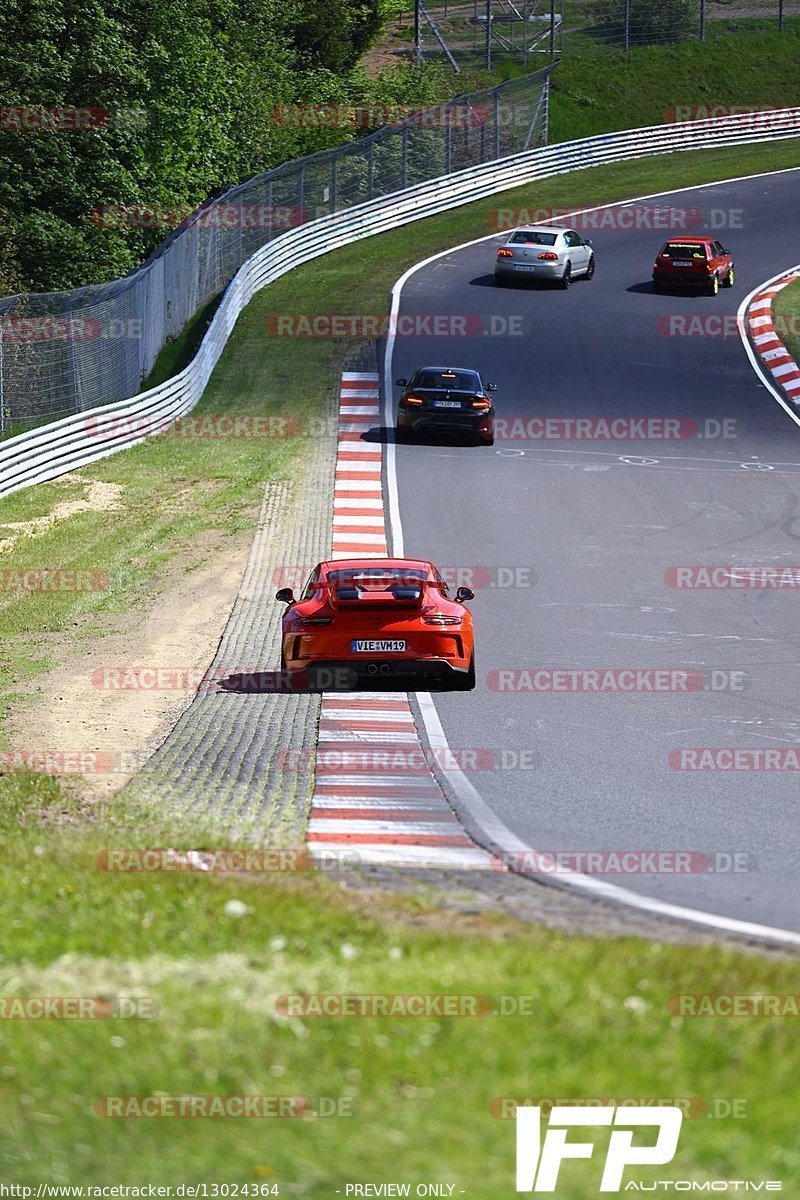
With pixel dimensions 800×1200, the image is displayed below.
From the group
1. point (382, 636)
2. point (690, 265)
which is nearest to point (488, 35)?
point (690, 265)

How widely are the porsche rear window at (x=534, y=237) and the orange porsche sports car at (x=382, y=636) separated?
31090 mm

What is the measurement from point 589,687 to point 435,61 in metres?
55.8

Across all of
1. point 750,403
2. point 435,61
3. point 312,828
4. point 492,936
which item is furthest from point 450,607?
point 435,61

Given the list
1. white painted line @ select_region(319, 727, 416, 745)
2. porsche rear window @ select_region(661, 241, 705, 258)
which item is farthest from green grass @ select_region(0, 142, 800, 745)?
porsche rear window @ select_region(661, 241, 705, 258)

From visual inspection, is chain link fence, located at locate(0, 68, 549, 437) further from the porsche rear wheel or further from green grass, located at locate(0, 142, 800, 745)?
the porsche rear wheel

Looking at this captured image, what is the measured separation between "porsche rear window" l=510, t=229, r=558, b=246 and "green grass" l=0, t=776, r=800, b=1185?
1522 inches

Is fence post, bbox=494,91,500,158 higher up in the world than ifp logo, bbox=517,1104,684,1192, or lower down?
higher up

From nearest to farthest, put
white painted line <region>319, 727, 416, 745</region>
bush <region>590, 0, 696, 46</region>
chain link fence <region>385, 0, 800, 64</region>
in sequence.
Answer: white painted line <region>319, 727, 416, 745</region>
chain link fence <region>385, 0, 800, 64</region>
bush <region>590, 0, 696, 46</region>

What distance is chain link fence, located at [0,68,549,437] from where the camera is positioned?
28.5m

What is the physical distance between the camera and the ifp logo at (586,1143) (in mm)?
5121

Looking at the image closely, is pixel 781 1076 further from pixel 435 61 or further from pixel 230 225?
pixel 435 61

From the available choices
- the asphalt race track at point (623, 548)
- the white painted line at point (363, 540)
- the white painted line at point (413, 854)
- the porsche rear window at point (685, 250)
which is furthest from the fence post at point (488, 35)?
the white painted line at point (413, 854)

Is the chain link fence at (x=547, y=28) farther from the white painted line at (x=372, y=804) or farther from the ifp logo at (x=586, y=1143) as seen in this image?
the ifp logo at (x=586, y=1143)

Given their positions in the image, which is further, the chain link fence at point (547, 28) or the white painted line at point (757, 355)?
the chain link fence at point (547, 28)
